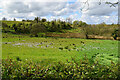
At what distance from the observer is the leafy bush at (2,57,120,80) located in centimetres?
405

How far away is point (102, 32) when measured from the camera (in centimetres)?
2103

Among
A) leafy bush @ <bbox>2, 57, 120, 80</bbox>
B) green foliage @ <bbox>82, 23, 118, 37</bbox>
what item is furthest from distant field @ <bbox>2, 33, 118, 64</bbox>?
green foliage @ <bbox>82, 23, 118, 37</bbox>

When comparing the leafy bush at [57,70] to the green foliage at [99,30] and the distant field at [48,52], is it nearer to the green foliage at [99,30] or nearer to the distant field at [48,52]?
the distant field at [48,52]

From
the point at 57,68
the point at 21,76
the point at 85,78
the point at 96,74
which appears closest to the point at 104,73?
the point at 96,74

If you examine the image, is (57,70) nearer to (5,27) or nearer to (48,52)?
(48,52)

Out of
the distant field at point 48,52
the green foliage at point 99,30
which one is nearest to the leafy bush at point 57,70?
the distant field at point 48,52

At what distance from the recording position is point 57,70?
430 centimetres

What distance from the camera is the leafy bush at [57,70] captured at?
4.05 metres

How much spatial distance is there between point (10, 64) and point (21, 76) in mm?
805

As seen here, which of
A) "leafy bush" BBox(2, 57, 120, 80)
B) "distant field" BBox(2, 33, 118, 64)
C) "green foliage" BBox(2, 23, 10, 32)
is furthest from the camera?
"green foliage" BBox(2, 23, 10, 32)

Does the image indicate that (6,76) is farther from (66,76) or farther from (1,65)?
(66,76)

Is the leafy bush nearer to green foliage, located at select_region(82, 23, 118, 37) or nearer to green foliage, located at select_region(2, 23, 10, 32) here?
green foliage, located at select_region(2, 23, 10, 32)

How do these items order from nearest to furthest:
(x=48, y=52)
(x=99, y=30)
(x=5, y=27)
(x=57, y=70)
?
1. (x=57, y=70)
2. (x=48, y=52)
3. (x=5, y=27)
4. (x=99, y=30)

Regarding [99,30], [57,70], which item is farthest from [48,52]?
[99,30]
